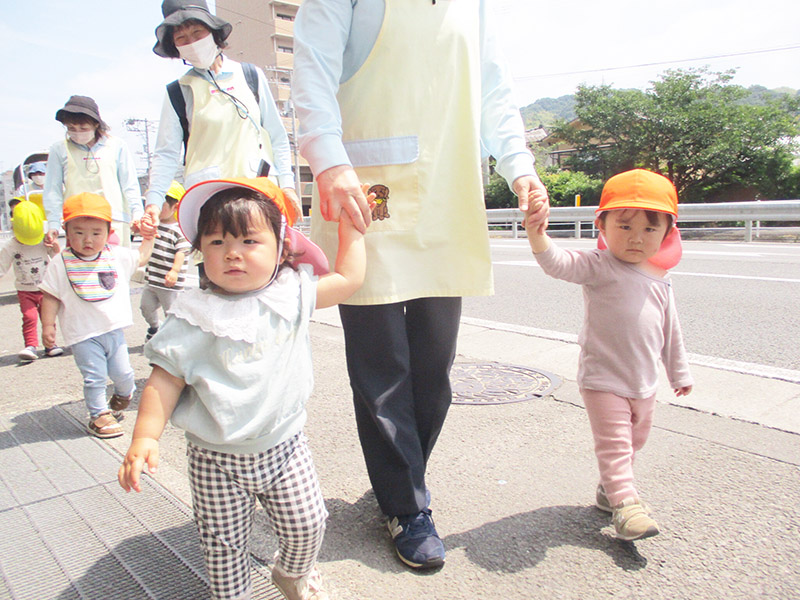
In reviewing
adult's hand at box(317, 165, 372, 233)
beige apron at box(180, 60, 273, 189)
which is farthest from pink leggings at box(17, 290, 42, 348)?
adult's hand at box(317, 165, 372, 233)

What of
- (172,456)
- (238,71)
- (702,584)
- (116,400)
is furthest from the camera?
(116,400)

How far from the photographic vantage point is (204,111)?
3053 mm

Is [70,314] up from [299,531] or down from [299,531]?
up

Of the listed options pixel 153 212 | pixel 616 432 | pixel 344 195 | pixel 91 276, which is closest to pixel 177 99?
pixel 153 212

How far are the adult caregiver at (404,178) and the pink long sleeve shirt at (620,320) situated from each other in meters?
0.35

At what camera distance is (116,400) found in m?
3.57

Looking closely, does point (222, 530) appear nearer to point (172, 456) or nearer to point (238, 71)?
point (172, 456)

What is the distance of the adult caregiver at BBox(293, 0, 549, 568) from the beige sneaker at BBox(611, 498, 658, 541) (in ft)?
1.85

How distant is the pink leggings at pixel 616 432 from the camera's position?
2.10m

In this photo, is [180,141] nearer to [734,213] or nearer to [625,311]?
[625,311]

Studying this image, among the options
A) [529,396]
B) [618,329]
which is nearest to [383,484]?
[618,329]

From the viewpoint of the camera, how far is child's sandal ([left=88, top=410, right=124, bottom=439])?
127 inches

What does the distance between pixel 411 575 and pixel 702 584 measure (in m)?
0.83

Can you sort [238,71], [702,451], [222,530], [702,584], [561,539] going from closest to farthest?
1. [222,530]
2. [702,584]
3. [561,539]
4. [702,451]
5. [238,71]
